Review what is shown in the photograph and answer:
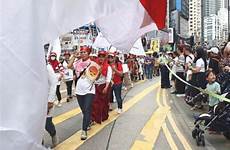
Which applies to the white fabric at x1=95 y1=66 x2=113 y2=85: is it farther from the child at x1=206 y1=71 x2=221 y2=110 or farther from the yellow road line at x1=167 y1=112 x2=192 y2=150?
the child at x1=206 y1=71 x2=221 y2=110

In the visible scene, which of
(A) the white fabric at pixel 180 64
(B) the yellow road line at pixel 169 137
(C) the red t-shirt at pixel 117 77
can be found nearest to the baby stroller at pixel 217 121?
(B) the yellow road line at pixel 169 137

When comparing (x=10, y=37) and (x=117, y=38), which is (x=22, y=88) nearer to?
(x=10, y=37)

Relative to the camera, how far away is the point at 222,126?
8.70 meters

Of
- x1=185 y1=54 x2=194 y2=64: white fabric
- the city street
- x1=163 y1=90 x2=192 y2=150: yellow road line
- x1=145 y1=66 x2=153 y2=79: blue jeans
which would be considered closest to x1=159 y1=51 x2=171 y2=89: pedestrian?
x1=185 y1=54 x2=194 y2=64: white fabric

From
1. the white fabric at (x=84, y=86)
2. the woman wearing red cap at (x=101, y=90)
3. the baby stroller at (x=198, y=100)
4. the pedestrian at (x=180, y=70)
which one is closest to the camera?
the white fabric at (x=84, y=86)

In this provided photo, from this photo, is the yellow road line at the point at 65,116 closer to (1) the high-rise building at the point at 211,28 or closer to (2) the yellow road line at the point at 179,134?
(2) the yellow road line at the point at 179,134

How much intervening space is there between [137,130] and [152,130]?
1.13 ft

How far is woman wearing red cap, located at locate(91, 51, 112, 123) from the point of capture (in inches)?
452

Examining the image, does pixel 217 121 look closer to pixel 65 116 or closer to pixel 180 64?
pixel 65 116

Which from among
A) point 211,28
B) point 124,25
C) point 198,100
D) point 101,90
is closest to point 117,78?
point 101,90

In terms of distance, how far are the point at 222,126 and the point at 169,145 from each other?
1085 mm

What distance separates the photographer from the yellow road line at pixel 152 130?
8988 mm

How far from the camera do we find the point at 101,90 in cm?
1171

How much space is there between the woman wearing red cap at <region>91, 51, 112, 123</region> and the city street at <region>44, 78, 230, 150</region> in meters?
0.28
